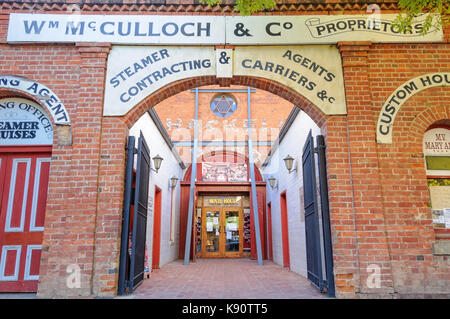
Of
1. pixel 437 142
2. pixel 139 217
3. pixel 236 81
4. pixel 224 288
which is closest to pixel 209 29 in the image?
pixel 236 81

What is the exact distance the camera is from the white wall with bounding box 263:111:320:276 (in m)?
7.83

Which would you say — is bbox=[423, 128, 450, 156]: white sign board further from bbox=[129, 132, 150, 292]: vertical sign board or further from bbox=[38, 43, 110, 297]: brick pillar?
bbox=[38, 43, 110, 297]: brick pillar

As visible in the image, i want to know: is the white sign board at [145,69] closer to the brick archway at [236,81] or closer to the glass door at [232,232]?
the brick archway at [236,81]

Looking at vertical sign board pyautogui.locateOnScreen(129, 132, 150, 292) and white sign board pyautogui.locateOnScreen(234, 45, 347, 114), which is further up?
white sign board pyautogui.locateOnScreen(234, 45, 347, 114)

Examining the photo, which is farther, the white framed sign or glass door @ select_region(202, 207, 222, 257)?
glass door @ select_region(202, 207, 222, 257)

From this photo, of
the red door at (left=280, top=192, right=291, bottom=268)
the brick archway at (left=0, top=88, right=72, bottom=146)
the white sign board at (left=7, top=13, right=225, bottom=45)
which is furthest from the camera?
the red door at (left=280, top=192, right=291, bottom=268)

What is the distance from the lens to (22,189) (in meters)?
5.42

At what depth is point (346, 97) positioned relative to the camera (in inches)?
214

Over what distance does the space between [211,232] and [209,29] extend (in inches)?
442

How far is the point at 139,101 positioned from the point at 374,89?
3790 millimetres

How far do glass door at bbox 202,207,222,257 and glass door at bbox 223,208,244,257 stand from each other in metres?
0.32

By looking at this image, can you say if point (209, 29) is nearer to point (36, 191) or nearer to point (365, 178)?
point (365, 178)

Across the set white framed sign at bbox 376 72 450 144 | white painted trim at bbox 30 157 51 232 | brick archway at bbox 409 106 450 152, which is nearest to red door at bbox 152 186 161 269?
white painted trim at bbox 30 157 51 232

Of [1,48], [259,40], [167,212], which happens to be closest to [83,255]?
[1,48]
